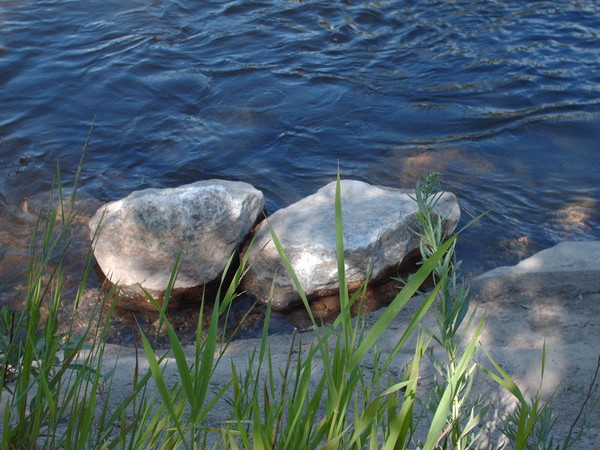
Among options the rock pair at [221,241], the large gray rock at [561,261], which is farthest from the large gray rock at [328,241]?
the large gray rock at [561,261]

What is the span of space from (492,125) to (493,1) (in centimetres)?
322

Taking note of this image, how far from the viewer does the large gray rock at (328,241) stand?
4.63m

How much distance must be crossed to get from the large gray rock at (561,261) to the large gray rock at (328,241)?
542 mm

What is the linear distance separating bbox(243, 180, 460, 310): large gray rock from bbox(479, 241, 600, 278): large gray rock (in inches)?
21.3

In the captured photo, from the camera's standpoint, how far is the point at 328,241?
4.70m

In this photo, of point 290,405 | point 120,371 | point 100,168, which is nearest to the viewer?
point 290,405

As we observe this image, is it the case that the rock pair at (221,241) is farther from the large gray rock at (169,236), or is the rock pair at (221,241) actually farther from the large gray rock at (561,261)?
the large gray rock at (561,261)

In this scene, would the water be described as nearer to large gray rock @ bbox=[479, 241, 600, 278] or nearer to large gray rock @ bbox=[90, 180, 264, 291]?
large gray rock @ bbox=[479, 241, 600, 278]

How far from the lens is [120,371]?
334 centimetres

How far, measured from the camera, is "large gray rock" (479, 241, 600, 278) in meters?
4.76

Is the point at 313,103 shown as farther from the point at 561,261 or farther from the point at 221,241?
the point at 561,261

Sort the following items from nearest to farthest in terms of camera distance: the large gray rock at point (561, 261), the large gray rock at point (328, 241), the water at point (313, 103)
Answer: the large gray rock at point (328, 241), the large gray rock at point (561, 261), the water at point (313, 103)

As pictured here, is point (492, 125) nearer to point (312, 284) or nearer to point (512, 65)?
point (512, 65)

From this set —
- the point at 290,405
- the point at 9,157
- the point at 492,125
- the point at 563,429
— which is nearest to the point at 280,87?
the point at 492,125
